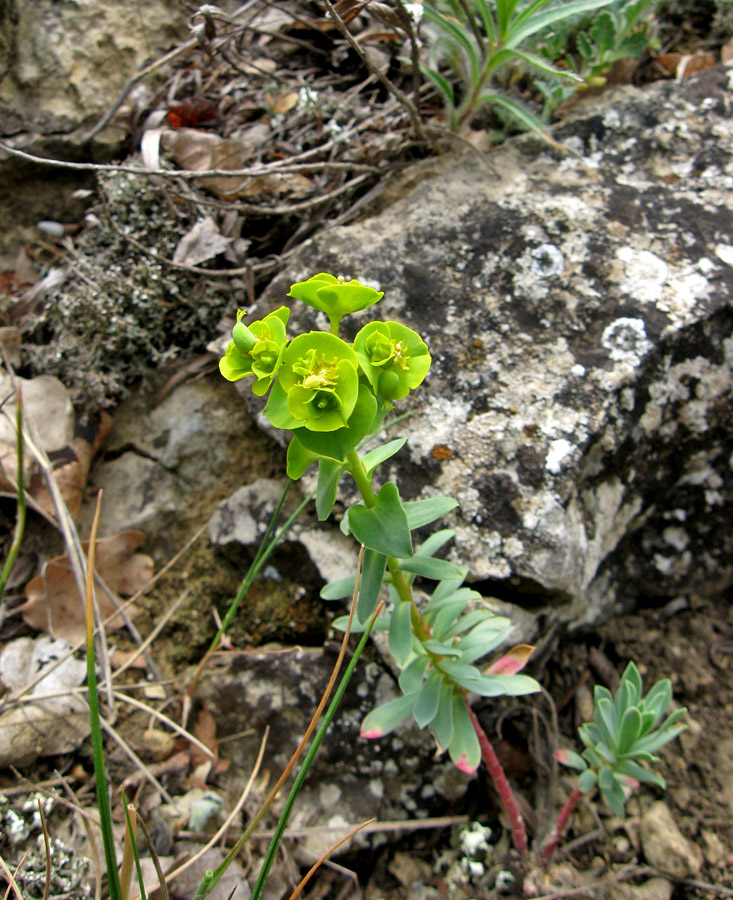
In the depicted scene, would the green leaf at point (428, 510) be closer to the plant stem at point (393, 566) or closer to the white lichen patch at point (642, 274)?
the plant stem at point (393, 566)

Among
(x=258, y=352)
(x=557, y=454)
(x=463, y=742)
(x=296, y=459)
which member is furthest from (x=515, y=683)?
(x=258, y=352)

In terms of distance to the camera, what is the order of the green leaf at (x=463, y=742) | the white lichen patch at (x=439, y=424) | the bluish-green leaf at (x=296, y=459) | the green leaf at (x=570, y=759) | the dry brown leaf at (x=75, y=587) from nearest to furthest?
the bluish-green leaf at (x=296, y=459), the green leaf at (x=463, y=742), the green leaf at (x=570, y=759), the white lichen patch at (x=439, y=424), the dry brown leaf at (x=75, y=587)

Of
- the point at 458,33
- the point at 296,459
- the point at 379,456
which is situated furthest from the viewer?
the point at 458,33

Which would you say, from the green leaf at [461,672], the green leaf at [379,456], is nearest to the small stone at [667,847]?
the green leaf at [461,672]

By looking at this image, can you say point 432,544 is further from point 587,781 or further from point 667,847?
point 667,847

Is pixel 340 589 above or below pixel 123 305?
below

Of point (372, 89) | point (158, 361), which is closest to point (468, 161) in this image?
point (372, 89)

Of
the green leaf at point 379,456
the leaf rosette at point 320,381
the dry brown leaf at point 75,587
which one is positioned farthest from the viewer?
the dry brown leaf at point 75,587
